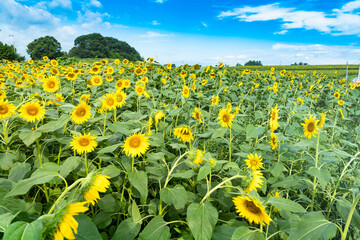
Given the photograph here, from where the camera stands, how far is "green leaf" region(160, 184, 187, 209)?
1.29 m

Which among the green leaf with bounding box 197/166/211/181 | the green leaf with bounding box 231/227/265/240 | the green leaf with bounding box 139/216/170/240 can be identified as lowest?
the green leaf with bounding box 139/216/170/240

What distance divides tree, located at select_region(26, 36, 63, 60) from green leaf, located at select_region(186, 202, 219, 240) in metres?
35.4

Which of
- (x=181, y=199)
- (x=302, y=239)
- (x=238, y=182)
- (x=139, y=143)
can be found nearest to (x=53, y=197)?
(x=139, y=143)

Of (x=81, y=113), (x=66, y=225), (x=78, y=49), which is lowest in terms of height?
(x=66, y=225)

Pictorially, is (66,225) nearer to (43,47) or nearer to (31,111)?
(31,111)

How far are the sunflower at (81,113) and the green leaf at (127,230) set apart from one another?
0.89 meters

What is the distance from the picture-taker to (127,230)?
1295 millimetres

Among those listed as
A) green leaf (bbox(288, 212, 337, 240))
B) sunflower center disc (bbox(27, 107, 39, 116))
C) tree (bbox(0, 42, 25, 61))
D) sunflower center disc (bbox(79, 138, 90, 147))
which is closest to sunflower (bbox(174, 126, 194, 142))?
sunflower center disc (bbox(79, 138, 90, 147))

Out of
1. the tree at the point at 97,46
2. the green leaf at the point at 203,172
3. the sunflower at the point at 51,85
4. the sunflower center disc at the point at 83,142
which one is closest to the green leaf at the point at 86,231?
the green leaf at the point at 203,172

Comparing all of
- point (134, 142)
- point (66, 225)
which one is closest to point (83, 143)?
point (134, 142)

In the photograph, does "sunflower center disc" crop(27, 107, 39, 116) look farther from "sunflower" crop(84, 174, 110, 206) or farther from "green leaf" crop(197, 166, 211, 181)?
"green leaf" crop(197, 166, 211, 181)

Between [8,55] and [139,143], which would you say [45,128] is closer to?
[139,143]

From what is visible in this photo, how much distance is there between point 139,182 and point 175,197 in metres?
0.23

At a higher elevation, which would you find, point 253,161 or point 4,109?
point 4,109
